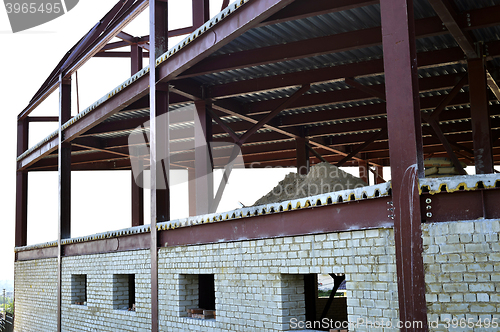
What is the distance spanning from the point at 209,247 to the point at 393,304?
3994 mm

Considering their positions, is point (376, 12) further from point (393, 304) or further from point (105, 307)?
point (105, 307)

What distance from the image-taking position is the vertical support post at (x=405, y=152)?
509 centimetres

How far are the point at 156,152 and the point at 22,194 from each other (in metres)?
10.8

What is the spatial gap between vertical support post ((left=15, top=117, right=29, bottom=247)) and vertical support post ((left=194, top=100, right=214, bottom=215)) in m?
10.3

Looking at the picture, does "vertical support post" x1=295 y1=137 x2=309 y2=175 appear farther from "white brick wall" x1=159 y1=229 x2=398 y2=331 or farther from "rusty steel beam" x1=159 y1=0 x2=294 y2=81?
"white brick wall" x1=159 y1=229 x2=398 y2=331

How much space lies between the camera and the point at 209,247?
870cm

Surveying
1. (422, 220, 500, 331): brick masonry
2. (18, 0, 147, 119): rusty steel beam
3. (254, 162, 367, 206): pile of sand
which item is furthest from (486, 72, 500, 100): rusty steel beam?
(18, 0, 147, 119): rusty steel beam

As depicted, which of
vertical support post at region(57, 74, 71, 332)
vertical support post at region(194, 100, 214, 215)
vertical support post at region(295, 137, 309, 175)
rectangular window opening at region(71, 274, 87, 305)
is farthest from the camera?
vertical support post at region(295, 137, 309, 175)

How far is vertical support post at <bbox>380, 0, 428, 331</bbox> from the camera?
5086mm

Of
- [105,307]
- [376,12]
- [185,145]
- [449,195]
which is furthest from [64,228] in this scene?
[449,195]

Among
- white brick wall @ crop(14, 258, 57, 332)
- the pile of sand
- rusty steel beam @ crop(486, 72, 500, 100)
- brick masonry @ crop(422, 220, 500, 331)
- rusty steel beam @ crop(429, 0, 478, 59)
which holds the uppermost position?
rusty steel beam @ crop(429, 0, 478, 59)

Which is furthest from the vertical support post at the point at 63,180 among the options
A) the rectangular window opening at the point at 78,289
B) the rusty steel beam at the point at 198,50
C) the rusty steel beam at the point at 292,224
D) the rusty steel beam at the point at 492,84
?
the rusty steel beam at the point at 492,84

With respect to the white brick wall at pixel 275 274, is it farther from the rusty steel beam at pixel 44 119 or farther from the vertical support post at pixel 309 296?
the rusty steel beam at pixel 44 119

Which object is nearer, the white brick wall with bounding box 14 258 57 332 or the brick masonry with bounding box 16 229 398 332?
the brick masonry with bounding box 16 229 398 332
